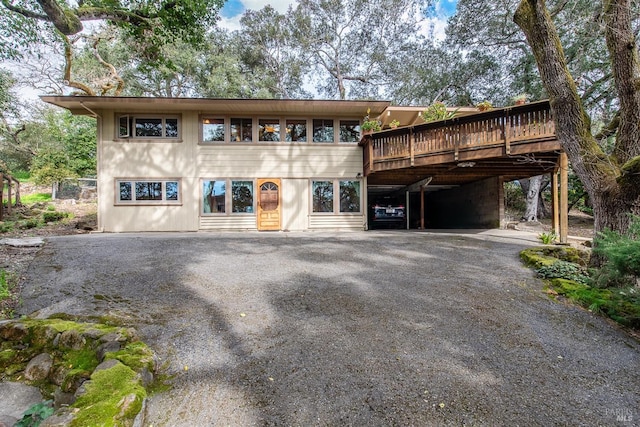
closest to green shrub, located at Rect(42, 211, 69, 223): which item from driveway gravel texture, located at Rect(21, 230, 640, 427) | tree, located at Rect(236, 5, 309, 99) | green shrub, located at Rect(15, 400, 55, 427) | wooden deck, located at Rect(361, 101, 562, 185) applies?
driveway gravel texture, located at Rect(21, 230, 640, 427)

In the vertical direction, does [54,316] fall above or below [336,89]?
below

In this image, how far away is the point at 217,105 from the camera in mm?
9906

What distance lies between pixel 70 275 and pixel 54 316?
1655 mm

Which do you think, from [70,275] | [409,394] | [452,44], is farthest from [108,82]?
[409,394]

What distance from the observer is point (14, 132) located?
66.3 feet

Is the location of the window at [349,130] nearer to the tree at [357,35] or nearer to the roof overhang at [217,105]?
the roof overhang at [217,105]

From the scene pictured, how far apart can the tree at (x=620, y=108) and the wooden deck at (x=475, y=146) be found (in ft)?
6.23

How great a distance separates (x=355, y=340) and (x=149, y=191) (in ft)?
32.9

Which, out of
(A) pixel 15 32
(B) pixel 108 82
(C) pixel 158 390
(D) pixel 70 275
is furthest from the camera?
(B) pixel 108 82

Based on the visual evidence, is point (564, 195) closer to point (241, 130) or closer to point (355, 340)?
point (355, 340)

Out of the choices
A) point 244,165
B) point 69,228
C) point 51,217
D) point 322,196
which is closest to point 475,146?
point 322,196

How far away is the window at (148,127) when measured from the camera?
1037 cm

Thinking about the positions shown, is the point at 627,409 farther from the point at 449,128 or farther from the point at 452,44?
the point at 452,44

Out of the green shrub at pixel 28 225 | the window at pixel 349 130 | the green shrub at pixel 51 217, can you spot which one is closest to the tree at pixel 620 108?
the window at pixel 349 130
